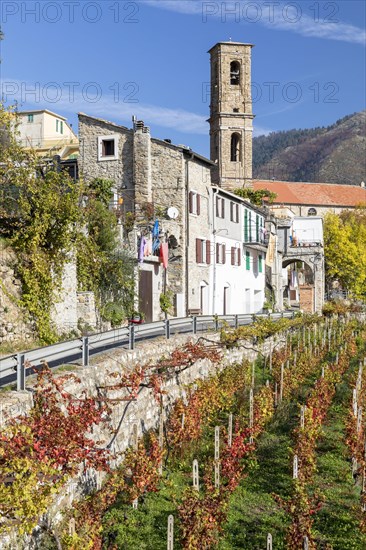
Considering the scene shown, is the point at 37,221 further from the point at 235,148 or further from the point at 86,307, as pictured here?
the point at 235,148

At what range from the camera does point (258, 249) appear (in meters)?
44.8

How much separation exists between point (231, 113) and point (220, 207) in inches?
994

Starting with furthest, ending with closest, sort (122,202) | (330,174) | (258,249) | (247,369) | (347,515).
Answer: (330,174), (258,249), (122,202), (247,369), (347,515)

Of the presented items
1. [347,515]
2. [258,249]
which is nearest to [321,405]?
[347,515]

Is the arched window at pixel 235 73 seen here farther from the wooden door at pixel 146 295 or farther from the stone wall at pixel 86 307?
the stone wall at pixel 86 307

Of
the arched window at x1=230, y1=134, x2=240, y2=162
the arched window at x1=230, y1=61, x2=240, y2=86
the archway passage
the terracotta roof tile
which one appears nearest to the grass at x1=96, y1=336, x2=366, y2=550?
the archway passage

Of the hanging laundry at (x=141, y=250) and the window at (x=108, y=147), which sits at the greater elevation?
the window at (x=108, y=147)

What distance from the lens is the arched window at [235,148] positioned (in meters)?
61.7

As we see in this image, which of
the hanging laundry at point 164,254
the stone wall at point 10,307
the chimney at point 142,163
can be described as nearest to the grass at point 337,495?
the stone wall at point 10,307

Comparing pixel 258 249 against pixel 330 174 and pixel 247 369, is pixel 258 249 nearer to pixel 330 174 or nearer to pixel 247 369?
pixel 247 369

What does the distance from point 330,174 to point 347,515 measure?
633 feet

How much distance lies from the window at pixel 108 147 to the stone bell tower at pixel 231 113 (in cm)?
2777

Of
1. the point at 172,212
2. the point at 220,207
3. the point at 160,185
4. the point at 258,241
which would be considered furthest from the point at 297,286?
the point at 172,212

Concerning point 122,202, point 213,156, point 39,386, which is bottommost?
point 39,386
